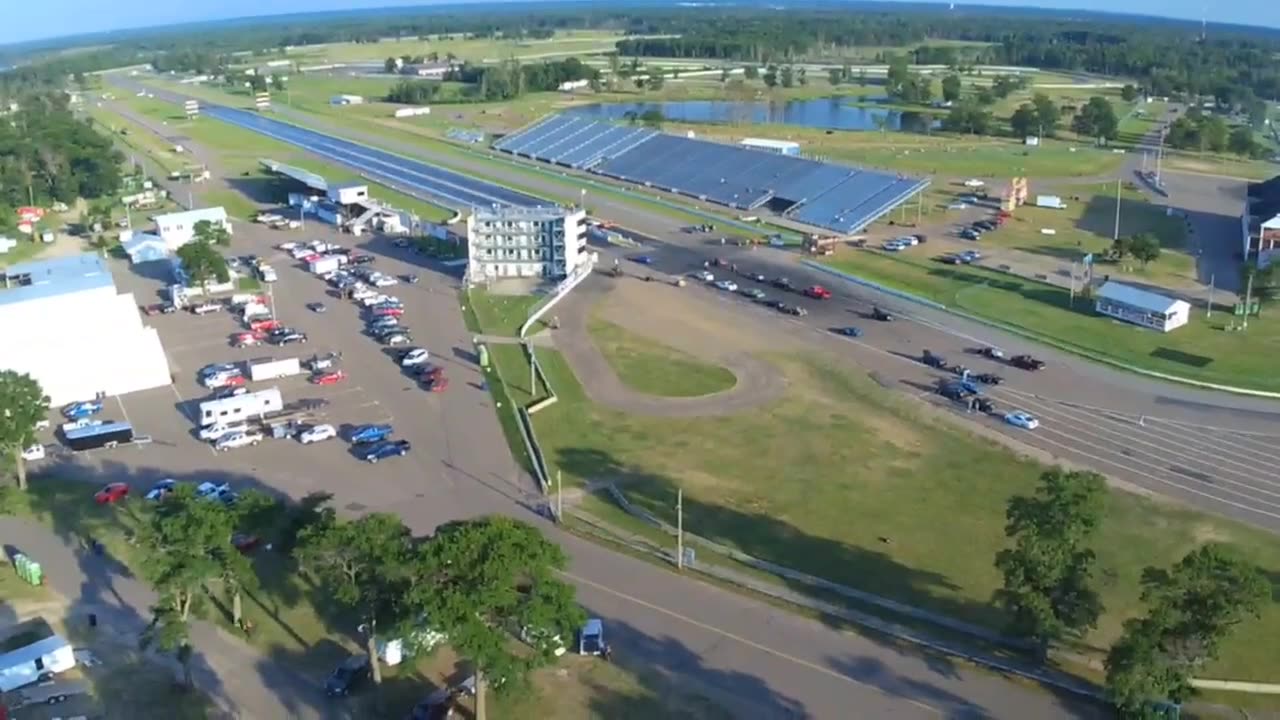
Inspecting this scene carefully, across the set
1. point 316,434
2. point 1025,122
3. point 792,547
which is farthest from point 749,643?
point 1025,122

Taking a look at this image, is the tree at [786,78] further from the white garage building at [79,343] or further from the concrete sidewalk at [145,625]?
the concrete sidewalk at [145,625]

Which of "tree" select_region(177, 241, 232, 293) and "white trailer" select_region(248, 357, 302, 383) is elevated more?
"tree" select_region(177, 241, 232, 293)

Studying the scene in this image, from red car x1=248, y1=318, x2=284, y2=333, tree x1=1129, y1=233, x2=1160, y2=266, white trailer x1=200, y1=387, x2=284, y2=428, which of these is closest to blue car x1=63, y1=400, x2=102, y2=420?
white trailer x1=200, y1=387, x2=284, y2=428

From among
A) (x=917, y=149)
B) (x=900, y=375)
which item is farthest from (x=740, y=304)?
(x=917, y=149)

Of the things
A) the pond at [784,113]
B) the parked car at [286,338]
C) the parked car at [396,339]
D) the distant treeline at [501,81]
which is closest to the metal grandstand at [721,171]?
the pond at [784,113]

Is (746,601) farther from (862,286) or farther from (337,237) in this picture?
(337,237)

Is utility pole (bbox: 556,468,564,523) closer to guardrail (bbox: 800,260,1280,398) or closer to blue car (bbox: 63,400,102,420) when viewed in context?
blue car (bbox: 63,400,102,420)
